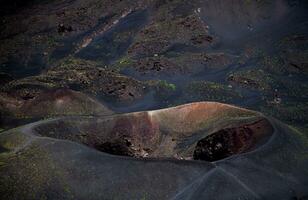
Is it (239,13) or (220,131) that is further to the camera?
(239,13)

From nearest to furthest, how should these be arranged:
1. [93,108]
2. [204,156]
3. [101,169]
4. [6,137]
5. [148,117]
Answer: [101,169], [6,137], [204,156], [148,117], [93,108]

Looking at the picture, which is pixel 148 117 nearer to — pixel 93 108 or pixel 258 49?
pixel 93 108

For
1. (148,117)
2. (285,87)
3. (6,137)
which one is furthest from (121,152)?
(285,87)

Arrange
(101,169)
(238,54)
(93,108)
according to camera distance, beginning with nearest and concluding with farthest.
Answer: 1. (101,169)
2. (93,108)
3. (238,54)

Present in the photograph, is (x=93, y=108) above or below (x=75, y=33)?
below

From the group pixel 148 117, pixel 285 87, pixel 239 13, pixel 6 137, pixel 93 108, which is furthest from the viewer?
pixel 239 13

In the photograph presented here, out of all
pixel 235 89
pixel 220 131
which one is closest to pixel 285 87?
pixel 235 89

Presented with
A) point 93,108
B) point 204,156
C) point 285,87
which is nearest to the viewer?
point 204,156

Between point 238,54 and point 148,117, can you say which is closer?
point 148,117

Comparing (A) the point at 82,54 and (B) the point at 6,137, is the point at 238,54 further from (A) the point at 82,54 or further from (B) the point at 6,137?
(B) the point at 6,137
